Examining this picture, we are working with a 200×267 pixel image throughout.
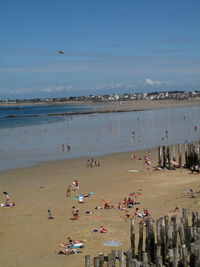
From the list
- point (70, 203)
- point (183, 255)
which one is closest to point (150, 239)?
point (183, 255)

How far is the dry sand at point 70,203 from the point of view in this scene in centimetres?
1332

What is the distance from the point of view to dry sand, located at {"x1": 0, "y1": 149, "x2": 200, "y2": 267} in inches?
524

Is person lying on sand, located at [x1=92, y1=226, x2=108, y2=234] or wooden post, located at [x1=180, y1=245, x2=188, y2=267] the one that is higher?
wooden post, located at [x1=180, y1=245, x2=188, y2=267]

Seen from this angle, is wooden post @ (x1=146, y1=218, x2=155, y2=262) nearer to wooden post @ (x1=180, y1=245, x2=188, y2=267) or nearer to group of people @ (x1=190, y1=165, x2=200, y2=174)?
wooden post @ (x1=180, y1=245, x2=188, y2=267)

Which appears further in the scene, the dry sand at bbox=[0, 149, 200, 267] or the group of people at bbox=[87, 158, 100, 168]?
the group of people at bbox=[87, 158, 100, 168]

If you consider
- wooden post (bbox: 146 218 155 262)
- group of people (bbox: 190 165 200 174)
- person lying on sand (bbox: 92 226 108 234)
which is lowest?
person lying on sand (bbox: 92 226 108 234)

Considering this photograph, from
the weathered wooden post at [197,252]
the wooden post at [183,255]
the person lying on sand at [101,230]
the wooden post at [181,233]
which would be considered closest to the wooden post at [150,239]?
the wooden post at [181,233]

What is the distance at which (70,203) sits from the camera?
1927cm

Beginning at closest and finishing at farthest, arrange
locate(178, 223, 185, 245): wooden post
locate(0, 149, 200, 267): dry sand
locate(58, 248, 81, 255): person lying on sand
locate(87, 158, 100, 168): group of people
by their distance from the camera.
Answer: locate(178, 223, 185, 245): wooden post → locate(58, 248, 81, 255): person lying on sand → locate(0, 149, 200, 267): dry sand → locate(87, 158, 100, 168): group of people

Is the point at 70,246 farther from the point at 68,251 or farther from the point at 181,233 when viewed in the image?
the point at 181,233

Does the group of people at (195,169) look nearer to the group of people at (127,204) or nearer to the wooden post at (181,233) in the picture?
the group of people at (127,204)

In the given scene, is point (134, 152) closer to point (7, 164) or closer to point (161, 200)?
point (7, 164)

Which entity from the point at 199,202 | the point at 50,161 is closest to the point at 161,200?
the point at 199,202

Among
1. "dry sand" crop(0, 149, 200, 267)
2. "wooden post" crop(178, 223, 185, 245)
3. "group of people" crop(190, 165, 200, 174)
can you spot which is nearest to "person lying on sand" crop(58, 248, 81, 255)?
"dry sand" crop(0, 149, 200, 267)
